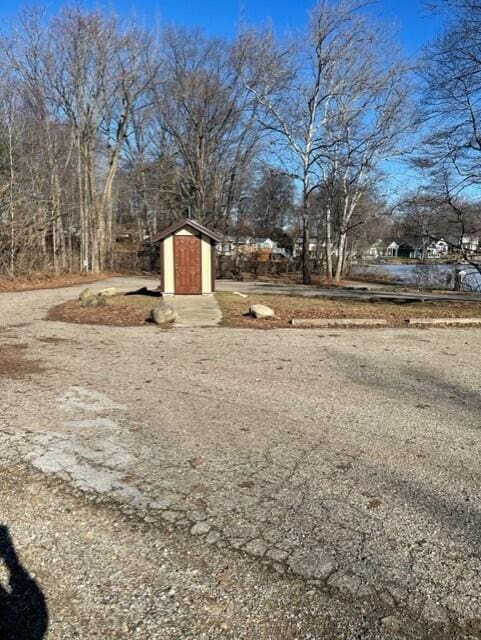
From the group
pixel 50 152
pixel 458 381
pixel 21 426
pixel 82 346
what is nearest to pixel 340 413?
pixel 458 381

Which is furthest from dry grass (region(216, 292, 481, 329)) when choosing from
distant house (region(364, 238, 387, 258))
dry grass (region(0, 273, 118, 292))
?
distant house (region(364, 238, 387, 258))

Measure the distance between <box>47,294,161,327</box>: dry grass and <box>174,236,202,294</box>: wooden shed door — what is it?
2197mm

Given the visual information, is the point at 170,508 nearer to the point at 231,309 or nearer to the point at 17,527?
the point at 17,527

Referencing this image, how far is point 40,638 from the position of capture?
1853 millimetres

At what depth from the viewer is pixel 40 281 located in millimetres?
21453

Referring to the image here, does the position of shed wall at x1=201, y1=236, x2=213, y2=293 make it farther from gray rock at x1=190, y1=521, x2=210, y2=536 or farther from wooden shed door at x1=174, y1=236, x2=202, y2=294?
gray rock at x1=190, y1=521, x2=210, y2=536

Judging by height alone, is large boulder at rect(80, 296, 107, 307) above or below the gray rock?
above

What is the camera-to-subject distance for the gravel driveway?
2039mm

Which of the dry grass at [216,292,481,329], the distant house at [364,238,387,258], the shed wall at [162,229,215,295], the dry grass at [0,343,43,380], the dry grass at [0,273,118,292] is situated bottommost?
the dry grass at [0,343,43,380]

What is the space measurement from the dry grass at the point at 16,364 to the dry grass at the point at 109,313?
2.99 metres

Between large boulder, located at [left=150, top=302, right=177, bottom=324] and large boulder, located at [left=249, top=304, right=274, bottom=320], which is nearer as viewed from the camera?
large boulder, located at [left=150, top=302, right=177, bottom=324]

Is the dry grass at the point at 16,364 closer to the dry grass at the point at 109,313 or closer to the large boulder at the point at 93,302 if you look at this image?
the dry grass at the point at 109,313

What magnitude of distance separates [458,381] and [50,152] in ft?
79.1

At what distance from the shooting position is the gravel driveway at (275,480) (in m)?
2.04
